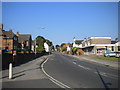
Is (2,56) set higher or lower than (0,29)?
lower

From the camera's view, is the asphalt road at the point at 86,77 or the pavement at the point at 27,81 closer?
the pavement at the point at 27,81

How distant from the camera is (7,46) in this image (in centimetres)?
4672

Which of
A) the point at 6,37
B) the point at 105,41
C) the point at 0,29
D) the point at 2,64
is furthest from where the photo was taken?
the point at 105,41

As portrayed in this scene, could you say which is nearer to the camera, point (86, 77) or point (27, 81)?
point (27, 81)

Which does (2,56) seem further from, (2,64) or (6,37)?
(6,37)

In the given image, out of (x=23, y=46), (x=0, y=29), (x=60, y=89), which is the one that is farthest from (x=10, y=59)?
(x=23, y=46)

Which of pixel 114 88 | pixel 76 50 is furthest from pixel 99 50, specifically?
pixel 114 88

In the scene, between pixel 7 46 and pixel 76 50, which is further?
pixel 76 50

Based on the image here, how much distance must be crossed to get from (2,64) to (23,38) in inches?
2309

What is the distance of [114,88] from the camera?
888 centimetres

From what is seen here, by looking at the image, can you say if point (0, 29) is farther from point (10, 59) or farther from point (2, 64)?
point (2, 64)

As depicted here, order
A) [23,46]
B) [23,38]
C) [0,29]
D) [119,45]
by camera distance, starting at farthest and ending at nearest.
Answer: [23,38], [23,46], [119,45], [0,29]

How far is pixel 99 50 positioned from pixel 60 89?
51.2m

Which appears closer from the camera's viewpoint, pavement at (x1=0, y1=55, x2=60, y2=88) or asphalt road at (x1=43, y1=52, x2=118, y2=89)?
pavement at (x1=0, y1=55, x2=60, y2=88)
